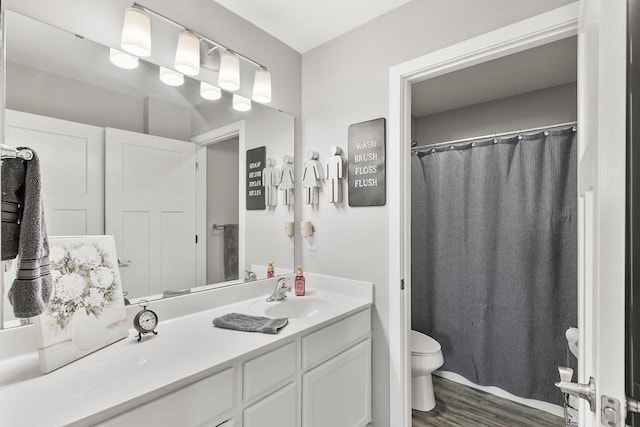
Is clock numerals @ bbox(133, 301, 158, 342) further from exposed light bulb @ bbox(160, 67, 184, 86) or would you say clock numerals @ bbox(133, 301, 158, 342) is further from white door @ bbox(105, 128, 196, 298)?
exposed light bulb @ bbox(160, 67, 184, 86)

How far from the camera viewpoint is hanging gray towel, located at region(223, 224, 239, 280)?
1.80 m

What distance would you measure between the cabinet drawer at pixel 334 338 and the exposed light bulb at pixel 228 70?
1.40 metres

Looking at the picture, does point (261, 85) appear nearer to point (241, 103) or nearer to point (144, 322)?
point (241, 103)

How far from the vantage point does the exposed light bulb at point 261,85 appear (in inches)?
74.4

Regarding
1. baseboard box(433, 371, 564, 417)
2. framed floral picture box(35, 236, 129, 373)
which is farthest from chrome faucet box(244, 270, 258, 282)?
baseboard box(433, 371, 564, 417)

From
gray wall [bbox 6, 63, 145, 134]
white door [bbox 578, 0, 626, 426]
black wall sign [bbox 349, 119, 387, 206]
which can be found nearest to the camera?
white door [bbox 578, 0, 626, 426]

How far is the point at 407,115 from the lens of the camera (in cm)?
175

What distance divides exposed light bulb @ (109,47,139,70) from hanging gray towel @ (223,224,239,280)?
906 millimetres

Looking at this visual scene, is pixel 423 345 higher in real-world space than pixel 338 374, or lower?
lower

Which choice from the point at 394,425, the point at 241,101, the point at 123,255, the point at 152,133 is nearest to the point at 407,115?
the point at 241,101

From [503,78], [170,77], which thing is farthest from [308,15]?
[503,78]

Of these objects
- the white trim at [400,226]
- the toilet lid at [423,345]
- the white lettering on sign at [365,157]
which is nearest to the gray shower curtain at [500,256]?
the toilet lid at [423,345]

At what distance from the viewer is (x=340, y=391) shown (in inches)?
63.4

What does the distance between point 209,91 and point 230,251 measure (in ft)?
2.97
